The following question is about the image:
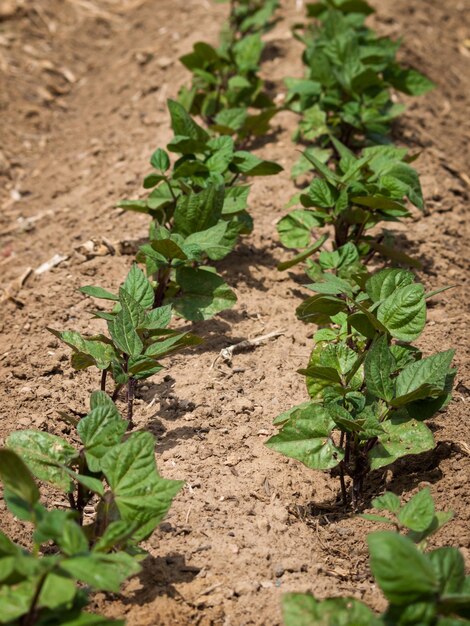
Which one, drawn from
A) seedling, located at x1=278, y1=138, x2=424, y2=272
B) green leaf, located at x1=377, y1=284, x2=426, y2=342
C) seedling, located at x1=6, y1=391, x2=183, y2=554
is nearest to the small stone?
seedling, located at x1=278, y1=138, x2=424, y2=272

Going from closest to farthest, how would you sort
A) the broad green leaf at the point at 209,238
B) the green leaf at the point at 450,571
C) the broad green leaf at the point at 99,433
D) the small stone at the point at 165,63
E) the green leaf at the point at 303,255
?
the green leaf at the point at 450,571 → the broad green leaf at the point at 99,433 → the broad green leaf at the point at 209,238 → the green leaf at the point at 303,255 → the small stone at the point at 165,63

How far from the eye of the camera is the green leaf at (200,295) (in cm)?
317

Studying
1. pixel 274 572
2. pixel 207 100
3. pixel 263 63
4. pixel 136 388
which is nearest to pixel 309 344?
pixel 136 388

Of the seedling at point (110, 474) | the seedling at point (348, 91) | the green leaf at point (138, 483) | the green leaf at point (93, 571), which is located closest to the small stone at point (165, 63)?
the seedling at point (348, 91)

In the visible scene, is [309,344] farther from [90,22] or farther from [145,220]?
[90,22]

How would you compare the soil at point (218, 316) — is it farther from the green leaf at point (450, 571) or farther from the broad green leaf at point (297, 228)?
the green leaf at point (450, 571)

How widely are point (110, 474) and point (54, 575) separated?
0.36m

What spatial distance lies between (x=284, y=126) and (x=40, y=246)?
64.1 inches

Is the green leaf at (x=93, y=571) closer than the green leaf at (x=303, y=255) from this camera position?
Yes

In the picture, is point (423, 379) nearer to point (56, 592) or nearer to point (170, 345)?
point (170, 345)

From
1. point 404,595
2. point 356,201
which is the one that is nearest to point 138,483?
point 404,595

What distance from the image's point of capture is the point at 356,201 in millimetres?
3285

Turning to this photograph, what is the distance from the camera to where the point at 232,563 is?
2328mm

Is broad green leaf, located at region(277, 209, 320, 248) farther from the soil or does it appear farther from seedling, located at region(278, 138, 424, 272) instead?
the soil
